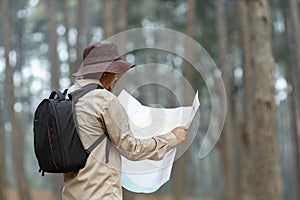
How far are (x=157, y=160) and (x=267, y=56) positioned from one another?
5.68m

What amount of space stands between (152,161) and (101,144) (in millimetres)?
409

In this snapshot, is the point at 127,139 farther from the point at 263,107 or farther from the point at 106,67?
the point at 263,107

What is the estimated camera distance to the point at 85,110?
3.49m

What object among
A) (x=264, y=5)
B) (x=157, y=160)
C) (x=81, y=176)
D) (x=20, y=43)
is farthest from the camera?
(x=20, y=43)

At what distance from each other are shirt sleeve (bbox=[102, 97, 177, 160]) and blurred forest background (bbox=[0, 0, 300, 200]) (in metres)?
1.45

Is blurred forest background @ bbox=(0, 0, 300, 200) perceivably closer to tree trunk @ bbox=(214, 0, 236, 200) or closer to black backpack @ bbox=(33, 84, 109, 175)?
tree trunk @ bbox=(214, 0, 236, 200)

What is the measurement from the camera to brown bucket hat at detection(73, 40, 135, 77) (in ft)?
12.0

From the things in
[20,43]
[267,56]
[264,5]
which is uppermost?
[20,43]

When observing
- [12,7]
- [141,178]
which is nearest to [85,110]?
[141,178]

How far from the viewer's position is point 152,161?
12.4 feet

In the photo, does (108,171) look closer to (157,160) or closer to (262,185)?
(157,160)

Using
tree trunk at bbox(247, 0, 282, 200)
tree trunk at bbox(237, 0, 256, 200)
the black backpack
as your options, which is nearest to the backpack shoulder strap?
the black backpack

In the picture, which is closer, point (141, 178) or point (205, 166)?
point (141, 178)

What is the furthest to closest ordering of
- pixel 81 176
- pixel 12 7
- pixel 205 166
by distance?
1. pixel 205 166
2. pixel 12 7
3. pixel 81 176
